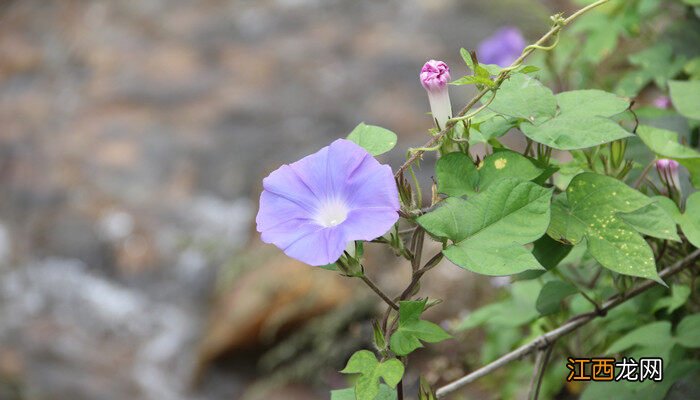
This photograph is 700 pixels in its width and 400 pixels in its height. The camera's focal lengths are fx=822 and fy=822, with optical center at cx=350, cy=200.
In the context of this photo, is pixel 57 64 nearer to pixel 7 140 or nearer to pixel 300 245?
pixel 7 140

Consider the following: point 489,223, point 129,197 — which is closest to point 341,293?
point 129,197

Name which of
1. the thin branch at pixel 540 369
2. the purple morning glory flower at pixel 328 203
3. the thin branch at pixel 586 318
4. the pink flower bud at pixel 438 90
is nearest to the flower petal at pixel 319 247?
the purple morning glory flower at pixel 328 203

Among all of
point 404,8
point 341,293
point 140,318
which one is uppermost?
point 404,8

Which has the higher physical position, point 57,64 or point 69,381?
point 57,64

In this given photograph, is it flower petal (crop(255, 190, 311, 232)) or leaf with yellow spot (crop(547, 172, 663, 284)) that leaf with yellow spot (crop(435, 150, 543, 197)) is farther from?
flower petal (crop(255, 190, 311, 232))

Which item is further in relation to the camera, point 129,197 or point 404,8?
point 404,8

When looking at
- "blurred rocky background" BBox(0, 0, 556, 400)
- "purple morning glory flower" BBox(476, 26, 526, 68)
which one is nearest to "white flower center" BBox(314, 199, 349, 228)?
"purple morning glory flower" BBox(476, 26, 526, 68)
